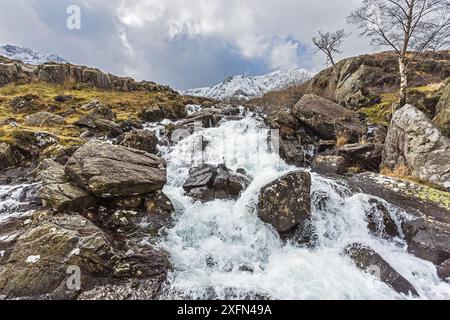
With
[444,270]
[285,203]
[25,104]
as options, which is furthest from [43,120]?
[444,270]

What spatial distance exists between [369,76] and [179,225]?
1316 inches

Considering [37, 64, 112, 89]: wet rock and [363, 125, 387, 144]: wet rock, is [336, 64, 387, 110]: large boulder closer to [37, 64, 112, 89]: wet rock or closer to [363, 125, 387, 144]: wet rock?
[363, 125, 387, 144]: wet rock

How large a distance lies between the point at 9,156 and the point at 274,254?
1463 cm

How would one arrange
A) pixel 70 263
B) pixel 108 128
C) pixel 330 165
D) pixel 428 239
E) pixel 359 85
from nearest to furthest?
pixel 70 263, pixel 428 239, pixel 330 165, pixel 108 128, pixel 359 85

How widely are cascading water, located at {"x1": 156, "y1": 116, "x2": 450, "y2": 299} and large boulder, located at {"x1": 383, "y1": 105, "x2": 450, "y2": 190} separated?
355 centimetres

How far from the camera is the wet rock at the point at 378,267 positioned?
734 cm

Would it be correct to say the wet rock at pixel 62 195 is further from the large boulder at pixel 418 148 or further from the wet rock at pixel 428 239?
the large boulder at pixel 418 148

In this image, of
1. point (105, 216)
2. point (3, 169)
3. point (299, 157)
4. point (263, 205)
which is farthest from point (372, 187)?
point (3, 169)

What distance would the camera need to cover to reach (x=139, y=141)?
54.9ft

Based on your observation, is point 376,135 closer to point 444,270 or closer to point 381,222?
point 381,222
